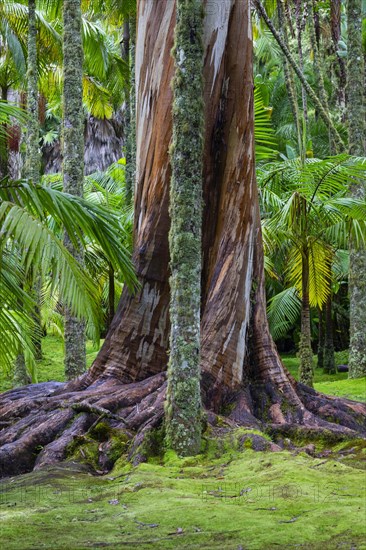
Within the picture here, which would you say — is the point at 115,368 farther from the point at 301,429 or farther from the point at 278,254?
the point at 278,254

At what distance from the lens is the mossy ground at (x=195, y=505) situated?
3973 mm

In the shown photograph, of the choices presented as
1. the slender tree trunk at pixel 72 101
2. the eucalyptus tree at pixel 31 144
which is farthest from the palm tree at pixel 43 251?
the eucalyptus tree at pixel 31 144

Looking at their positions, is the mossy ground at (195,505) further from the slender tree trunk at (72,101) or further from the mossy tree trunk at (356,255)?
the mossy tree trunk at (356,255)

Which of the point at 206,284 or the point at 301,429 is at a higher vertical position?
the point at 206,284

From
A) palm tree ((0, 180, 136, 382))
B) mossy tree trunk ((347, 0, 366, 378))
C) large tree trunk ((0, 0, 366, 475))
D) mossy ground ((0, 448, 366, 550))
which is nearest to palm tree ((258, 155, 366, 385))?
large tree trunk ((0, 0, 366, 475))

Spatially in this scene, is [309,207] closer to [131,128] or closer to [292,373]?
[131,128]

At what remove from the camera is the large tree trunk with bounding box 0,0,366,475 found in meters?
7.54

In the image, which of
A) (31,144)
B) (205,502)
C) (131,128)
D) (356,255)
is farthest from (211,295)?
(131,128)

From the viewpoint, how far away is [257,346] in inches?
317

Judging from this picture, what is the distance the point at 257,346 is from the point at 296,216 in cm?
271

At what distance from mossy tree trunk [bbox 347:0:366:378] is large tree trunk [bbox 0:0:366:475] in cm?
581

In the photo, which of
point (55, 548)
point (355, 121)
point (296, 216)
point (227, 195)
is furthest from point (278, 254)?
point (55, 548)

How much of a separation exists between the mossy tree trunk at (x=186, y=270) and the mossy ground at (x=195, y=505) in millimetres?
306

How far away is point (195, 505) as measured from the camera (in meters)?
4.68
